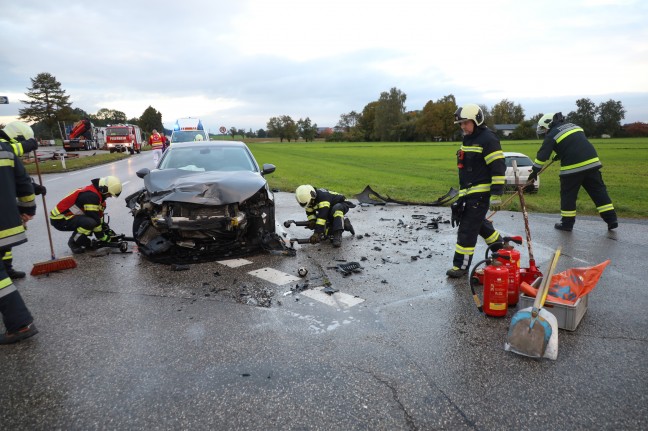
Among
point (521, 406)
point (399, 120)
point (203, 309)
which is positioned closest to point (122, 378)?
point (203, 309)

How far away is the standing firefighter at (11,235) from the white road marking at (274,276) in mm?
2371

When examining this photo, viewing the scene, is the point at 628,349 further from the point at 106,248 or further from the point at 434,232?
the point at 106,248

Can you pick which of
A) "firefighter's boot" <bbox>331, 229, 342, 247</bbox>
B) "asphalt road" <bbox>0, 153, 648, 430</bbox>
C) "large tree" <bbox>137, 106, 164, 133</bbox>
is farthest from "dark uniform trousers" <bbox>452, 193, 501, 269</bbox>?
"large tree" <bbox>137, 106, 164, 133</bbox>

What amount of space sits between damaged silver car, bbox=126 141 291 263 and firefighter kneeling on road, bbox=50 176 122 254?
454mm

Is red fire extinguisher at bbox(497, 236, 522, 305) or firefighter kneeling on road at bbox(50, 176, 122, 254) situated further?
firefighter kneeling on road at bbox(50, 176, 122, 254)

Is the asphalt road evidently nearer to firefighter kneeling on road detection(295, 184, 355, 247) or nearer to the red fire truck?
firefighter kneeling on road detection(295, 184, 355, 247)

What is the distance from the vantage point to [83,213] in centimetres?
626

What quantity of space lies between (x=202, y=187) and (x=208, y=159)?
1.68 meters

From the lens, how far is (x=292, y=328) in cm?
374

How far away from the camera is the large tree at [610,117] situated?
258 feet

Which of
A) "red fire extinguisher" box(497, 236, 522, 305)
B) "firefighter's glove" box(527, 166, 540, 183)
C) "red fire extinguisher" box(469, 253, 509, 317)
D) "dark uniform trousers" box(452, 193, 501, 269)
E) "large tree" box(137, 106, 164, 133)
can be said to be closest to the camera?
"red fire extinguisher" box(469, 253, 509, 317)

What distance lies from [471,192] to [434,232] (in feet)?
8.92

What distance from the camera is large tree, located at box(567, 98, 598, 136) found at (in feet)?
259

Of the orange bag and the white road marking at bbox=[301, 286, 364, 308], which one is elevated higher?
the orange bag
